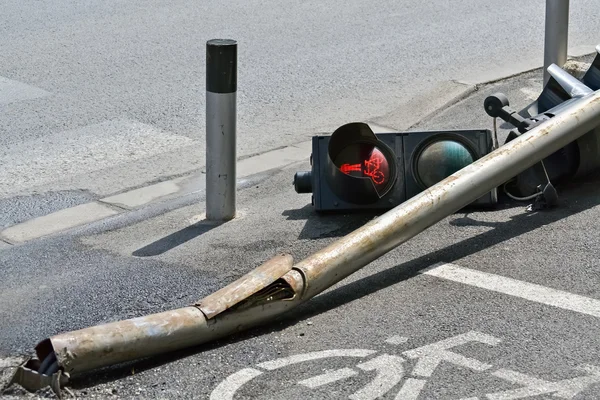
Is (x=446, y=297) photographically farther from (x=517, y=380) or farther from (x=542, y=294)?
(x=517, y=380)

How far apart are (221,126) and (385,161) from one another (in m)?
1.05

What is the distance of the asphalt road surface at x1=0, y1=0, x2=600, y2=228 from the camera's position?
27.0ft

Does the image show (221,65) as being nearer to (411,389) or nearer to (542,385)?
(411,389)

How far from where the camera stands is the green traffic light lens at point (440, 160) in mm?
6398

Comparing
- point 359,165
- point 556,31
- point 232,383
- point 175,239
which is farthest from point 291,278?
point 556,31

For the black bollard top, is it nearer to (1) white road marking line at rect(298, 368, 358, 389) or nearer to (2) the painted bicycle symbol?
(2) the painted bicycle symbol

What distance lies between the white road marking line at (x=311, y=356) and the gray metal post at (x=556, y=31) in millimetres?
4497

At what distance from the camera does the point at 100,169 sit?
805 cm

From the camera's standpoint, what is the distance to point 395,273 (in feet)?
18.3

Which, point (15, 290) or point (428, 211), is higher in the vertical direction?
point (428, 211)

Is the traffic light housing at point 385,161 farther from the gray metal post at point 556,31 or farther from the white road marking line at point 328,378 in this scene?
the gray metal post at point 556,31

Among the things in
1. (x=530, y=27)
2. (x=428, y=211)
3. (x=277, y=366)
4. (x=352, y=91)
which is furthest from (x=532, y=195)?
(x=530, y=27)

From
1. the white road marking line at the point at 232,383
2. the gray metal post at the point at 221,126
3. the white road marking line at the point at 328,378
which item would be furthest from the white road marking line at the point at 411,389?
the gray metal post at the point at 221,126

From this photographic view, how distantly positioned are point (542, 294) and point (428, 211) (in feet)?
2.39
